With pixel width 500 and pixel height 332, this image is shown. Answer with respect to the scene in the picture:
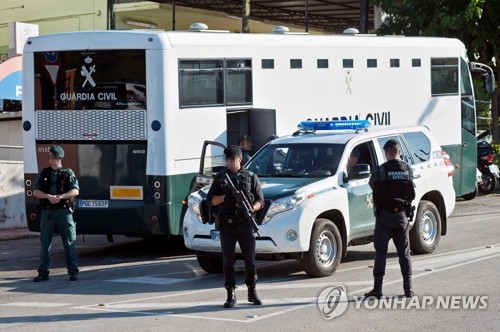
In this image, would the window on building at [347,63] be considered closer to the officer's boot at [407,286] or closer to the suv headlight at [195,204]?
the suv headlight at [195,204]

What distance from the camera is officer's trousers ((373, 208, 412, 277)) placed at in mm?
10227

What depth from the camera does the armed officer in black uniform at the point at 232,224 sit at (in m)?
9.99

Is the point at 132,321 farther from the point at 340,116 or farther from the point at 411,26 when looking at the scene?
the point at 411,26

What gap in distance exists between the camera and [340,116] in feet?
58.4

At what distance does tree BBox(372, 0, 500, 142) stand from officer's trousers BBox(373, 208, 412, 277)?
16.2 m

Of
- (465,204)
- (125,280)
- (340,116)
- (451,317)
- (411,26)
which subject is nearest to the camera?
(451,317)

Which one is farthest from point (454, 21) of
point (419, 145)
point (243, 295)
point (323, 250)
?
point (243, 295)

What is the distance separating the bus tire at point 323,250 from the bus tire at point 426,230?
1.74 meters

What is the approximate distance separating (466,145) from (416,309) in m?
12.0

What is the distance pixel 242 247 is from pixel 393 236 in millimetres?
1666

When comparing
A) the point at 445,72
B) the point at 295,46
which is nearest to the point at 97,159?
the point at 295,46

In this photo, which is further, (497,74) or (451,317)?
(497,74)

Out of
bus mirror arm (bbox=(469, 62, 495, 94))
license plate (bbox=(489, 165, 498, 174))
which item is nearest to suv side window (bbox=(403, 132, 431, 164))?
bus mirror arm (bbox=(469, 62, 495, 94))

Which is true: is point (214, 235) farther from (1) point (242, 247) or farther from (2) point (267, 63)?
(2) point (267, 63)
